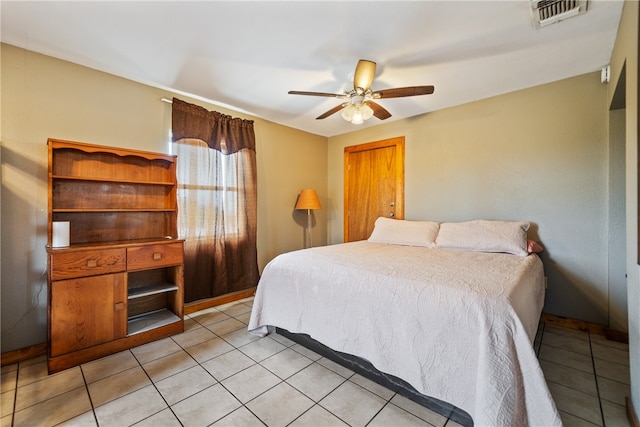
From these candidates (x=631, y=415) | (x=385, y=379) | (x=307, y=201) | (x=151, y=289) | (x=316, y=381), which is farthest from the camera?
(x=307, y=201)

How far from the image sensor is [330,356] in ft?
6.63

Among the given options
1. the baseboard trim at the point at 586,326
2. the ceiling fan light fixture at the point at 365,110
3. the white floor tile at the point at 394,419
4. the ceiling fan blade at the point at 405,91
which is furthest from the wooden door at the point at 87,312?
the baseboard trim at the point at 586,326

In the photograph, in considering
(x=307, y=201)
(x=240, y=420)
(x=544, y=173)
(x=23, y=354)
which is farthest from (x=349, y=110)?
(x=23, y=354)

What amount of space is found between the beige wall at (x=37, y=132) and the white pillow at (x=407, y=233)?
8.56ft

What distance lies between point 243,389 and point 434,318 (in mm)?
1259

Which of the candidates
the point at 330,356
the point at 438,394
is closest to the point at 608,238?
the point at 438,394

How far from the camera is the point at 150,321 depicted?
2.46 meters

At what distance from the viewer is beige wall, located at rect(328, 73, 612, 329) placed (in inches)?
97.9

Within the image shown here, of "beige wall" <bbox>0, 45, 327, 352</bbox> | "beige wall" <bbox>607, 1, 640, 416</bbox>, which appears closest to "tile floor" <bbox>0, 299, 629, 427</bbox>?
"beige wall" <bbox>607, 1, 640, 416</bbox>

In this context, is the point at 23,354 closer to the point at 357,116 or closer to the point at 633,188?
the point at 357,116

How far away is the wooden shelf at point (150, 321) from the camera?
230 centimetres

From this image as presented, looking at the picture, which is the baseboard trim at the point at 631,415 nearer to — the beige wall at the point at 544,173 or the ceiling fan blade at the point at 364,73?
the beige wall at the point at 544,173

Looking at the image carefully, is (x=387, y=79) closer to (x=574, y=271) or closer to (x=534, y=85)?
(x=534, y=85)

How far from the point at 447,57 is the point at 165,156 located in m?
2.68
